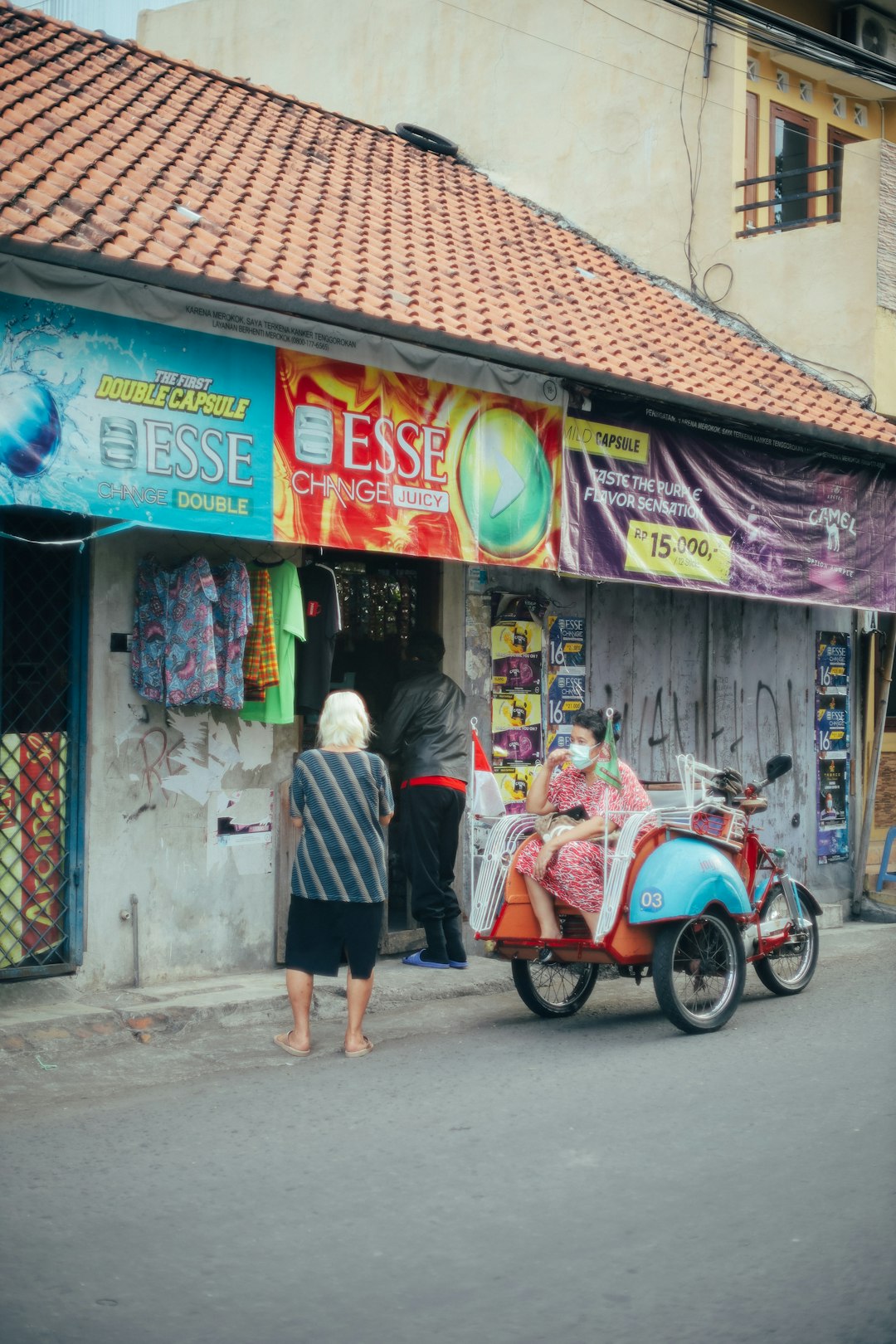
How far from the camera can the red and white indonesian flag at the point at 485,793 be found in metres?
9.16

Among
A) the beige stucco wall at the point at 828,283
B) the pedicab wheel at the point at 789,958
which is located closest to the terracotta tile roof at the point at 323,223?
the beige stucco wall at the point at 828,283

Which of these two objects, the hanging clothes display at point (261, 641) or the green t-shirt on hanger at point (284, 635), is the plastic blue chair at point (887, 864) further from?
the hanging clothes display at point (261, 641)

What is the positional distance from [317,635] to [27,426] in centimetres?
255

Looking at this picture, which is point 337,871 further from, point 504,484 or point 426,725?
point 504,484

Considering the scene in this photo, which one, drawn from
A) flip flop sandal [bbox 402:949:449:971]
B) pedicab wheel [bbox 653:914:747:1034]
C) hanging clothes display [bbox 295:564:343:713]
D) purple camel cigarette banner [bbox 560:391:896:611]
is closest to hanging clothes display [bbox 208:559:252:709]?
hanging clothes display [bbox 295:564:343:713]

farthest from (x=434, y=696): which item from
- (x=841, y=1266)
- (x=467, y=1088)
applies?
(x=841, y=1266)

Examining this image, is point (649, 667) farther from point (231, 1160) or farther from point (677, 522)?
point (231, 1160)

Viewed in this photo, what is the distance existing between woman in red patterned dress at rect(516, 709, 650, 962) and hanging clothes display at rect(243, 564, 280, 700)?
181 cm

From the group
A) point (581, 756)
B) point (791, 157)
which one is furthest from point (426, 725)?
point (791, 157)

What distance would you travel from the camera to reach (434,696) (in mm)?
9445

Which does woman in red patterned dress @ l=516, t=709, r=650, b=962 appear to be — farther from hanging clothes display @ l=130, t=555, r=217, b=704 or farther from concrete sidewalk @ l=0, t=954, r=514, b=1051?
hanging clothes display @ l=130, t=555, r=217, b=704

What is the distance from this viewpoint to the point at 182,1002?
787 centimetres

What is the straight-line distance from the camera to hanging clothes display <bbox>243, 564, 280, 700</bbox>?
8.66m

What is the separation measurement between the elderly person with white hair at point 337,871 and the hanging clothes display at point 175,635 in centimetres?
132
